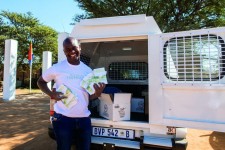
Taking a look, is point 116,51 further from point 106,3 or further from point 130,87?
point 106,3

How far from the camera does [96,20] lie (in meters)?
3.79

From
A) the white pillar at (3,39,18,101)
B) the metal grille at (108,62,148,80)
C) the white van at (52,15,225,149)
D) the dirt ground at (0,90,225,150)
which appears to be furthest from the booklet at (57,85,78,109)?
the white pillar at (3,39,18,101)

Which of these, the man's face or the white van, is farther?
the white van

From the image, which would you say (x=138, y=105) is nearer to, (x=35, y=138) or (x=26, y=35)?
(x=35, y=138)

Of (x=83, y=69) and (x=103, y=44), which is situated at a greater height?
(x=103, y=44)

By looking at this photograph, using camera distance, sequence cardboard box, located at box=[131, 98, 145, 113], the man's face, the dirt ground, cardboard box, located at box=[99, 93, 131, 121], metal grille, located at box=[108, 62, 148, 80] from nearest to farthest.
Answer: the man's face, cardboard box, located at box=[99, 93, 131, 121], cardboard box, located at box=[131, 98, 145, 113], the dirt ground, metal grille, located at box=[108, 62, 148, 80]

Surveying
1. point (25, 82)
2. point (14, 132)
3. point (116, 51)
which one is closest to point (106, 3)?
point (116, 51)

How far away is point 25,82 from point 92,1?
22.3 metres

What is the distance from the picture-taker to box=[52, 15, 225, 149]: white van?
317cm

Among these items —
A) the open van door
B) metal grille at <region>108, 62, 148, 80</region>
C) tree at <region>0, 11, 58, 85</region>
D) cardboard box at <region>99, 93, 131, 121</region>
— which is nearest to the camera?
the open van door

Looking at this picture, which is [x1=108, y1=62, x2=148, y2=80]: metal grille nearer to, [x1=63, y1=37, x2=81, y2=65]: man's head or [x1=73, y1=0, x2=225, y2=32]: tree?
[x1=63, y1=37, x2=81, y2=65]: man's head

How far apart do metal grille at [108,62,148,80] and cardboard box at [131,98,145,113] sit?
138 cm

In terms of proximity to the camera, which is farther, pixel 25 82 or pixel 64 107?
pixel 25 82

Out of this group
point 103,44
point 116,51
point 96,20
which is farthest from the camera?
point 116,51
